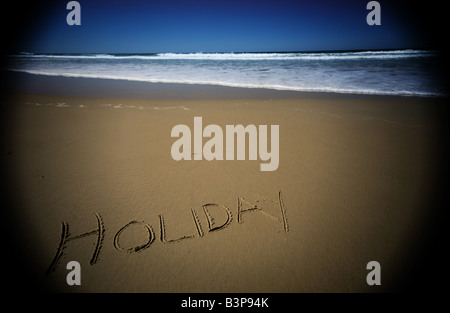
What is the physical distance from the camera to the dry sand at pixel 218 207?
1698mm

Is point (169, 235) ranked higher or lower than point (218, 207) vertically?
lower

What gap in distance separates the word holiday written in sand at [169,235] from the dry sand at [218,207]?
0.4 inches

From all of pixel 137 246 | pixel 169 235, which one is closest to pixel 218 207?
pixel 169 235

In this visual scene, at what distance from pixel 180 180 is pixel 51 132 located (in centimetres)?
286

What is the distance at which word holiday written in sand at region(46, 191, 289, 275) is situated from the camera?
6.01 feet

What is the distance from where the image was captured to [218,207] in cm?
224

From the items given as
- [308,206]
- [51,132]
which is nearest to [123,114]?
[51,132]

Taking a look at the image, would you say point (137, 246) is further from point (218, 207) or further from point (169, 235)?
point (218, 207)

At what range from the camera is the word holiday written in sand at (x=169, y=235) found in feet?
6.01

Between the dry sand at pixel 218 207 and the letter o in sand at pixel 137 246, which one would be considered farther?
the letter o in sand at pixel 137 246

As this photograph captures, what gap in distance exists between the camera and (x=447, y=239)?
194 centimetres

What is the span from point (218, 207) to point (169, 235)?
1.93 ft
